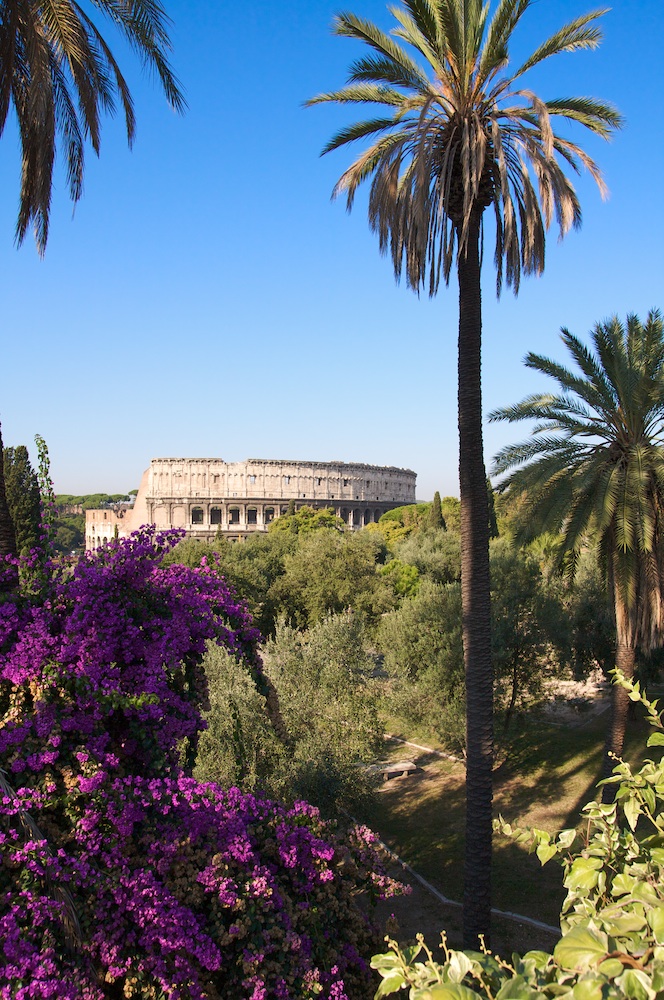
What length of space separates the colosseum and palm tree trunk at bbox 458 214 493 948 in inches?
3218

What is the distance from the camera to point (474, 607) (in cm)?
908

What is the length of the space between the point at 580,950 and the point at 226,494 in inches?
3739

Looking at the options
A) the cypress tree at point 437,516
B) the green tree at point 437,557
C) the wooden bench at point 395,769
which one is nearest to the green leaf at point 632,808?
the wooden bench at point 395,769

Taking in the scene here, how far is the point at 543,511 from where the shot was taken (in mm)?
12281

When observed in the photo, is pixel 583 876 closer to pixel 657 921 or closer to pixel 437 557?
pixel 657 921

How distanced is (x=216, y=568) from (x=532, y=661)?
45.3 feet

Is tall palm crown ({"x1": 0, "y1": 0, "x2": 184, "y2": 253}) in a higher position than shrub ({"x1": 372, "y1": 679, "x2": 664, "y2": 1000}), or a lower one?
higher

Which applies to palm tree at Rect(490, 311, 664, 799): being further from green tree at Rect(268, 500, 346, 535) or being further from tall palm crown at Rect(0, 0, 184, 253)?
green tree at Rect(268, 500, 346, 535)

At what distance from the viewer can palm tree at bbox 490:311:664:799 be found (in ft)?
36.6

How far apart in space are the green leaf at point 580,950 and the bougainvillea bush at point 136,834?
3.65 m

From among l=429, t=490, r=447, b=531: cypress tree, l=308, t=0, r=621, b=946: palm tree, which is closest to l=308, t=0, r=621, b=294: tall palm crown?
l=308, t=0, r=621, b=946: palm tree

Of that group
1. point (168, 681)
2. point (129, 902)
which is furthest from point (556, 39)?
point (129, 902)

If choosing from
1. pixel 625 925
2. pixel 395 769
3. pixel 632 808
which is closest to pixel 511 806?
pixel 395 769

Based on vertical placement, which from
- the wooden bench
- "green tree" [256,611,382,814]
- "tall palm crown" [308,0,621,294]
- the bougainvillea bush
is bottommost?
the wooden bench
